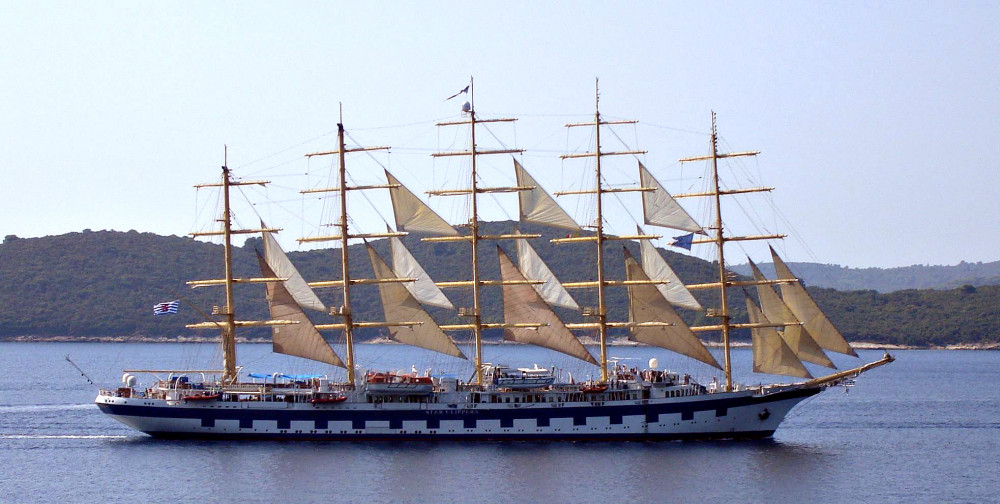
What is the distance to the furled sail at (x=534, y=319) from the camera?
61500mm

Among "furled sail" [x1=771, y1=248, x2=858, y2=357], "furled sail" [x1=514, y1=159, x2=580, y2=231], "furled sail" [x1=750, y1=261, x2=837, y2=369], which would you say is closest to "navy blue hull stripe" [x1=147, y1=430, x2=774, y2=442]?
"furled sail" [x1=750, y1=261, x2=837, y2=369]

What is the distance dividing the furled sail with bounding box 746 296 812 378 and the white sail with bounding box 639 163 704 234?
4700 millimetres

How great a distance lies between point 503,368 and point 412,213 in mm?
8563

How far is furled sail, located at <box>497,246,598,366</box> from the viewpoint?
61500mm

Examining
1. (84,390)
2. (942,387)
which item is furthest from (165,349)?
(942,387)

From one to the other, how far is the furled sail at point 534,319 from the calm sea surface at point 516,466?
500 centimetres

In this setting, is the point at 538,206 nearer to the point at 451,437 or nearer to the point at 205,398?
the point at 451,437

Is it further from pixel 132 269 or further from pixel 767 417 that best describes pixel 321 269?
pixel 767 417

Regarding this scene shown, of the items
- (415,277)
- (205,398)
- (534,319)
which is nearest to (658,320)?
(534,319)

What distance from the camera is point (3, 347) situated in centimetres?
17075

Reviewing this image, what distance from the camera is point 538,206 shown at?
202 ft

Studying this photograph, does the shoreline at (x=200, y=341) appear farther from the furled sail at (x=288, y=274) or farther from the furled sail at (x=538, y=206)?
the furled sail at (x=288, y=274)

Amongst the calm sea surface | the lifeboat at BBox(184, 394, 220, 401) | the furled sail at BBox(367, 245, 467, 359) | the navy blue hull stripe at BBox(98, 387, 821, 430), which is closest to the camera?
the calm sea surface

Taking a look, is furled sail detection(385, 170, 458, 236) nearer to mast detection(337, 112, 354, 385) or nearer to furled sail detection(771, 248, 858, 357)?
mast detection(337, 112, 354, 385)
